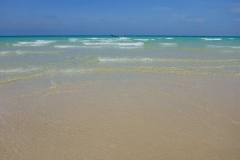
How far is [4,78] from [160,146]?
680cm

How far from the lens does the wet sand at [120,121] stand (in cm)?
354

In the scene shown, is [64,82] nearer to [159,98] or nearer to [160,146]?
[159,98]

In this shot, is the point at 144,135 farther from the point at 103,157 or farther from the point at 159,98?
the point at 159,98

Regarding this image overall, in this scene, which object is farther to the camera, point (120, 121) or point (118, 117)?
point (118, 117)

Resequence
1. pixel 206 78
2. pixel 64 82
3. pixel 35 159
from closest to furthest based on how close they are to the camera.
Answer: pixel 35 159 < pixel 64 82 < pixel 206 78

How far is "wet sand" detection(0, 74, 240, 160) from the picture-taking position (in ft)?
11.6

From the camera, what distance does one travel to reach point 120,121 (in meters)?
4.58

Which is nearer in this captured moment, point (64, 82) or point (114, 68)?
point (64, 82)

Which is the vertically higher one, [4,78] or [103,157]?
[4,78]

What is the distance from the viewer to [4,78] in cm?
778

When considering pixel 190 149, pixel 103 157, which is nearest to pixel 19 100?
pixel 103 157

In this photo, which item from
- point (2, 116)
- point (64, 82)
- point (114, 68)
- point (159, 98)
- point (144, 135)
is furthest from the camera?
point (114, 68)

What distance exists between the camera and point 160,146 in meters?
3.67

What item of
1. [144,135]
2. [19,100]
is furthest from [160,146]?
[19,100]
